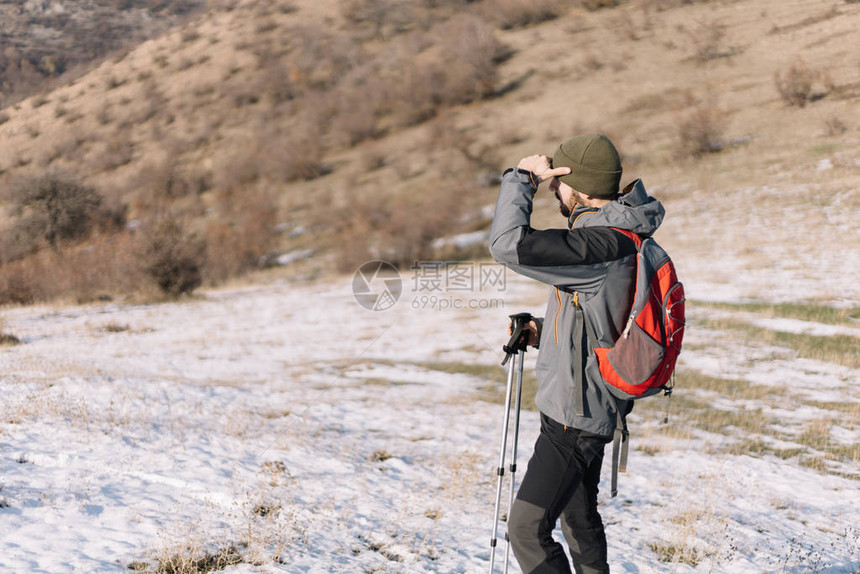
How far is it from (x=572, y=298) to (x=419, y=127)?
116 feet

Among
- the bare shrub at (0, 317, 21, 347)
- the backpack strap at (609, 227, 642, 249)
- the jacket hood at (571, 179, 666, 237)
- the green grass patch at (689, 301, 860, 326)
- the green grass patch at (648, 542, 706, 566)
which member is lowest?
the green grass patch at (648, 542, 706, 566)

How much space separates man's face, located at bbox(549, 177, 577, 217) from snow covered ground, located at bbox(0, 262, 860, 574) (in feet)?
8.93

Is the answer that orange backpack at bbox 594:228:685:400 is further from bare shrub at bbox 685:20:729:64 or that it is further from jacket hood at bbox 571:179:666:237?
bare shrub at bbox 685:20:729:64

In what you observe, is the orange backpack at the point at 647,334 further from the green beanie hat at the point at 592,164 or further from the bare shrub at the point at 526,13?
the bare shrub at the point at 526,13

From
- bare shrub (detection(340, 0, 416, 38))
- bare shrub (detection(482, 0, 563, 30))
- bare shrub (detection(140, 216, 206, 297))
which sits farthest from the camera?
bare shrub (detection(340, 0, 416, 38))

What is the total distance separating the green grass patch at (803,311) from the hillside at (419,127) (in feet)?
2.83

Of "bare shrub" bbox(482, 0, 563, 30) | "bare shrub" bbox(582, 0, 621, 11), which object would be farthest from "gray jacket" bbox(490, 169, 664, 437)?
"bare shrub" bbox(482, 0, 563, 30)

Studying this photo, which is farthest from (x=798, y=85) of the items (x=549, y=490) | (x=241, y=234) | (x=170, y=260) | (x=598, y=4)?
(x=549, y=490)

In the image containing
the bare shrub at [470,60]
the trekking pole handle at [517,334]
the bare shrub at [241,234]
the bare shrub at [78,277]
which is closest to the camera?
the trekking pole handle at [517,334]

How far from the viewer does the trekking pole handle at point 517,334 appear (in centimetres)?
308

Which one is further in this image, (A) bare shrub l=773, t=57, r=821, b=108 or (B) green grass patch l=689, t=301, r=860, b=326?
(A) bare shrub l=773, t=57, r=821, b=108

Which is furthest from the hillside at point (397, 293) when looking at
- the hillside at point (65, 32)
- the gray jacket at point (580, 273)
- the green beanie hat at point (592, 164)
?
the hillside at point (65, 32)

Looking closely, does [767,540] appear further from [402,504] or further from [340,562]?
Answer: [340,562]

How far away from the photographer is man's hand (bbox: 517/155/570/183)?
2.55 meters
